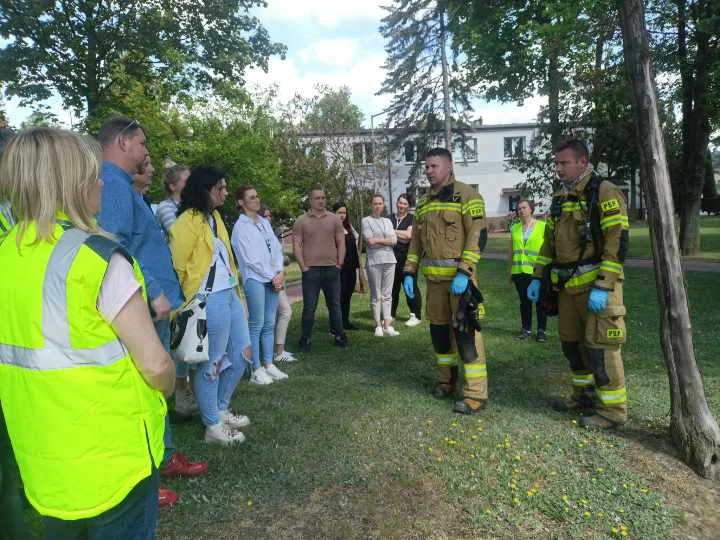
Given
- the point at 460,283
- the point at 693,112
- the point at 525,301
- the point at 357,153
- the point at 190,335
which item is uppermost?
the point at 357,153

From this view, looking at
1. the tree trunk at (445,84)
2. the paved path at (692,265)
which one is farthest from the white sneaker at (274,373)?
the tree trunk at (445,84)

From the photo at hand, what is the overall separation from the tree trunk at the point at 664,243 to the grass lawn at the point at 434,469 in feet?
1.22

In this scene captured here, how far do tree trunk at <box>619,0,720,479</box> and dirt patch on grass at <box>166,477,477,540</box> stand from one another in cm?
182

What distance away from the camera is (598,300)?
411cm

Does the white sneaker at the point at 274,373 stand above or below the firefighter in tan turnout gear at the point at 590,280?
below

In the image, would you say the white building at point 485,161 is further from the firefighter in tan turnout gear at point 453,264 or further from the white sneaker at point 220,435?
the white sneaker at point 220,435

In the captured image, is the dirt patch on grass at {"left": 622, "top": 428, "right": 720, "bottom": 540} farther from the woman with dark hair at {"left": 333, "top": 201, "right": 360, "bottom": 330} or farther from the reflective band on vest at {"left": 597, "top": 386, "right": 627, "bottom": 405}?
the woman with dark hair at {"left": 333, "top": 201, "right": 360, "bottom": 330}

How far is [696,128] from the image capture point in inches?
631

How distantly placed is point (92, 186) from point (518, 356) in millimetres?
5637

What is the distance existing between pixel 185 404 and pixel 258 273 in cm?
157

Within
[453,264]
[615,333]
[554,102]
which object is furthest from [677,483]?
[554,102]

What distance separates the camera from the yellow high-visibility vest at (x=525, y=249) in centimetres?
723

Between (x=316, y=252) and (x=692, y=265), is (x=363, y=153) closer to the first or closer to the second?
(x=692, y=265)

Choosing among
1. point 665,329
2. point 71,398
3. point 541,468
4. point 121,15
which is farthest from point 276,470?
point 121,15
